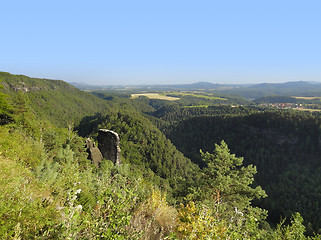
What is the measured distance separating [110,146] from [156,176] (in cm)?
3372

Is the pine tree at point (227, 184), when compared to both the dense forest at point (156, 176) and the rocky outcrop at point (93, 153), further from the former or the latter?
the rocky outcrop at point (93, 153)

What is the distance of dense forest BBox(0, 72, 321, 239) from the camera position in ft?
11.3

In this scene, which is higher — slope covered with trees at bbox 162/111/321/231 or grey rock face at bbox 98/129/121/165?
grey rock face at bbox 98/129/121/165

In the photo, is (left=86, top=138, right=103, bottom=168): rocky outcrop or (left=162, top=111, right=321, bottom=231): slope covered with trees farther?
(left=162, top=111, right=321, bottom=231): slope covered with trees

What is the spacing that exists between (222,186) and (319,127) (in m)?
107

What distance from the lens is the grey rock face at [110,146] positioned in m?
29.9

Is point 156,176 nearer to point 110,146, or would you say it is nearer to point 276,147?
point 110,146

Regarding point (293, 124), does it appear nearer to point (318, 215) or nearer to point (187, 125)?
point (318, 215)

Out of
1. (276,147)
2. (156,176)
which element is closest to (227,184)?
(156,176)

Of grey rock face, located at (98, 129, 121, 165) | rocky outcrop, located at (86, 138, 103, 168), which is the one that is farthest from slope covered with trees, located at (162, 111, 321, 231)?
rocky outcrop, located at (86, 138, 103, 168)

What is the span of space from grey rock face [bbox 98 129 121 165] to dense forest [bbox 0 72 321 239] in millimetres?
3027

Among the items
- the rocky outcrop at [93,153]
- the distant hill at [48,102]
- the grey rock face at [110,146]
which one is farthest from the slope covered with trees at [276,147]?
the distant hill at [48,102]

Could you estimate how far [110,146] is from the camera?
30172 mm

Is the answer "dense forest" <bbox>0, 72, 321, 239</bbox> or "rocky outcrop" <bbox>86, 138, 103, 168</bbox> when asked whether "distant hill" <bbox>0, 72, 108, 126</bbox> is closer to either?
"dense forest" <bbox>0, 72, 321, 239</bbox>
